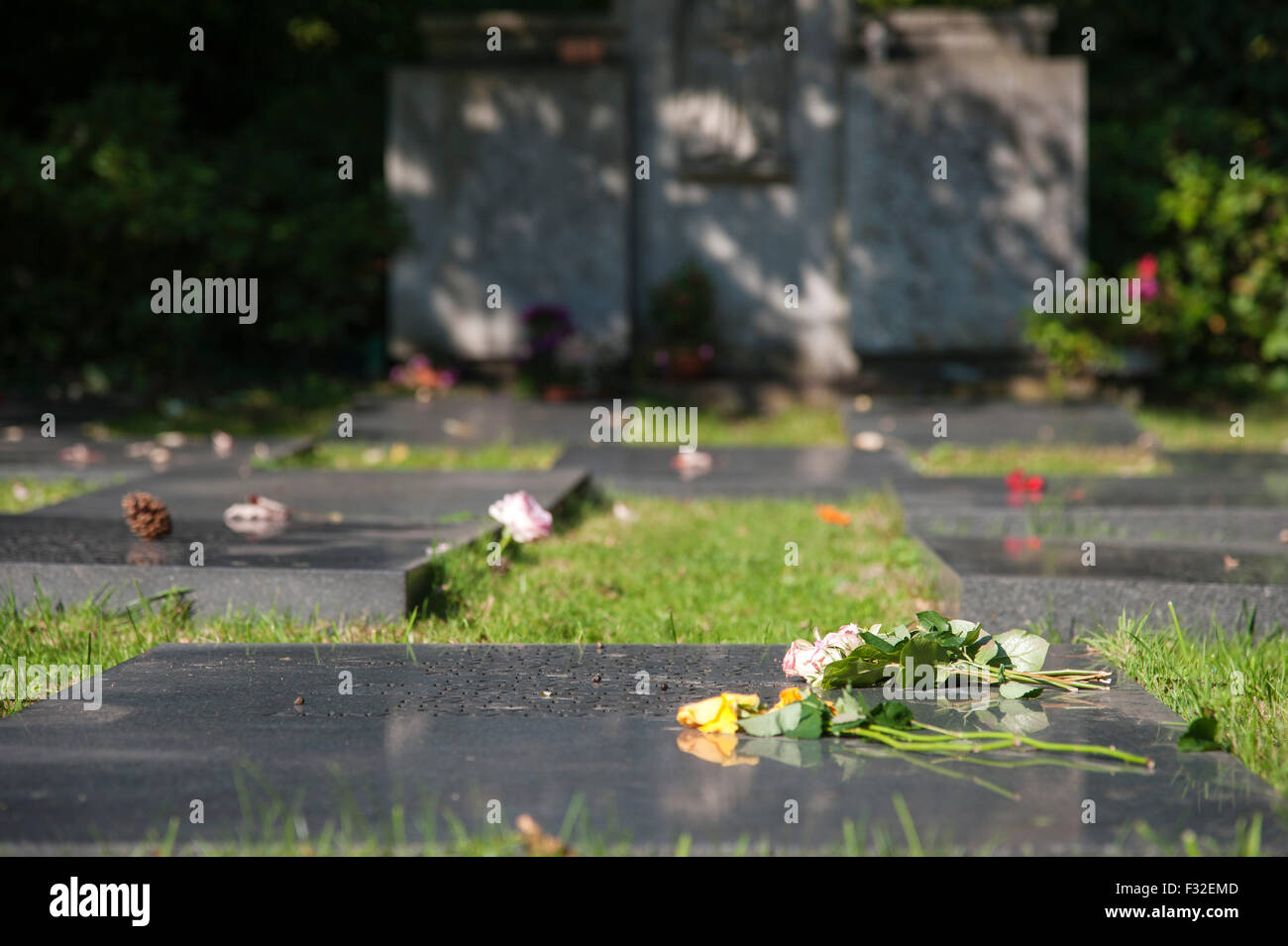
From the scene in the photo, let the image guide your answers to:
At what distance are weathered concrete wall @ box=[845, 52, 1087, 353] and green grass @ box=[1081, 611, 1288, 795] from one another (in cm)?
569

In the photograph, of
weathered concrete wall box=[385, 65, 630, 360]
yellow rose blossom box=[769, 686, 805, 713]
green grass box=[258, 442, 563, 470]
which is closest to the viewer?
yellow rose blossom box=[769, 686, 805, 713]

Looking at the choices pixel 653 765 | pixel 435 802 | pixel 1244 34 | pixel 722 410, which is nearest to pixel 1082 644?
pixel 653 765

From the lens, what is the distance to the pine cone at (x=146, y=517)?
372cm

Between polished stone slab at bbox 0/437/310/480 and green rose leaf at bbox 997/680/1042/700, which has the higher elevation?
polished stone slab at bbox 0/437/310/480

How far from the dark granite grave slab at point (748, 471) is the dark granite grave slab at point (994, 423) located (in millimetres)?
450

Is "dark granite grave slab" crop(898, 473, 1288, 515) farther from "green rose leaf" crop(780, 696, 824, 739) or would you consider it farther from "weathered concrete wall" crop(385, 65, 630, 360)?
"weathered concrete wall" crop(385, 65, 630, 360)

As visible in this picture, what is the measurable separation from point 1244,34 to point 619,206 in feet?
14.5

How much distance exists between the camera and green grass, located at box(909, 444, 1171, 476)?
5.91 m

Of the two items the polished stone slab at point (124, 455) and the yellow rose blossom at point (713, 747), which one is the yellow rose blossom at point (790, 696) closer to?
the yellow rose blossom at point (713, 747)

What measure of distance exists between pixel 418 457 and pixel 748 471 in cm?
159

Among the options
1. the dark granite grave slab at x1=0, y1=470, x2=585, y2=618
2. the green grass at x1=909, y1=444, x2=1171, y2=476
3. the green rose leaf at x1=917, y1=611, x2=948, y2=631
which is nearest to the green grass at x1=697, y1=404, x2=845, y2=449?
the green grass at x1=909, y1=444, x2=1171, y2=476

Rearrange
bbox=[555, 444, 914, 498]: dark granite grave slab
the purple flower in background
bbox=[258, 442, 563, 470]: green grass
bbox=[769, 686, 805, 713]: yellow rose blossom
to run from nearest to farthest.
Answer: bbox=[769, 686, 805, 713]: yellow rose blossom → bbox=[555, 444, 914, 498]: dark granite grave slab → bbox=[258, 442, 563, 470]: green grass → the purple flower in background
